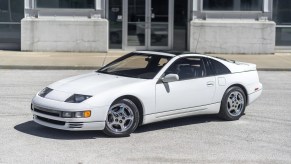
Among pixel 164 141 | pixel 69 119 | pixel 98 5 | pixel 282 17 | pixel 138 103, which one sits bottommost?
pixel 164 141

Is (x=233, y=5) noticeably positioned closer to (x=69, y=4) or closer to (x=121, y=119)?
(x=69, y=4)

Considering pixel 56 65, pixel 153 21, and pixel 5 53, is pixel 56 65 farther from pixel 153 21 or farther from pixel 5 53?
pixel 153 21

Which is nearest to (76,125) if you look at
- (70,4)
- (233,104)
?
Result: (233,104)

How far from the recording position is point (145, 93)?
7.66m

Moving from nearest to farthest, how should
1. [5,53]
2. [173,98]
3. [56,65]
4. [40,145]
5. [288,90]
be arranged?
[40,145] → [173,98] → [288,90] → [56,65] → [5,53]

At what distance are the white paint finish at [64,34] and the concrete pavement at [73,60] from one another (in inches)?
17.5

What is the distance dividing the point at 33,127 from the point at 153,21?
12823 mm

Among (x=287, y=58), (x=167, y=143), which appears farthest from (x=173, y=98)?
(x=287, y=58)

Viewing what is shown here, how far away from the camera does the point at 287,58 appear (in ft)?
61.3

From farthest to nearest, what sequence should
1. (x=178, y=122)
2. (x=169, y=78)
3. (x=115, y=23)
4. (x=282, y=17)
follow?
(x=282, y=17) → (x=115, y=23) → (x=178, y=122) → (x=169, y=78)

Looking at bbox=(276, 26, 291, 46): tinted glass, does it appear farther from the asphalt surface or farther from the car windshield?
the car windshield

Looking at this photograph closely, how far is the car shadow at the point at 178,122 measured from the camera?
8.12 meters

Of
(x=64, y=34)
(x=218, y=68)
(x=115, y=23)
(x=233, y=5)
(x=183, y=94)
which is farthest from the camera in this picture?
(x=115, y=23)

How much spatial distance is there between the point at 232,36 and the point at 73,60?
623cm
